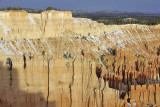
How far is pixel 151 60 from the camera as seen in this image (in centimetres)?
4191

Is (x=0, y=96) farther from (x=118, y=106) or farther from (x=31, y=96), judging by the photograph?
(x=118, y=106)

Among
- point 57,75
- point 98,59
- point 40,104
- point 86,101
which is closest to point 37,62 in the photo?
point 57,75

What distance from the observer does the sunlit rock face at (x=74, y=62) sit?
67.9ft

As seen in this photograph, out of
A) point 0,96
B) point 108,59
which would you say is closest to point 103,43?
point 108,59

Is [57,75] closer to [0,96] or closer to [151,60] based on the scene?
[0,96]

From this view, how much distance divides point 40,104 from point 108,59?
2128 centimetres

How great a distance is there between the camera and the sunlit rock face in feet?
67.9

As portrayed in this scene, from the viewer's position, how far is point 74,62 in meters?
22.0

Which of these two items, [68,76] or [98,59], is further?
[98,59]

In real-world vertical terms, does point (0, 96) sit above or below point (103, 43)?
below

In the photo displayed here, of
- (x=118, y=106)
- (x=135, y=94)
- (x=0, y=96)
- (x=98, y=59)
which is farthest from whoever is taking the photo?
(x=98, y=59)

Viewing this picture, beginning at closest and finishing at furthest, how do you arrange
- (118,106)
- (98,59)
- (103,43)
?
(118,106), (98,59), (103,43)

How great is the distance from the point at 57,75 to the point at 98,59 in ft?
60.5

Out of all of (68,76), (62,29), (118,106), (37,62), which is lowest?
(118,106)
